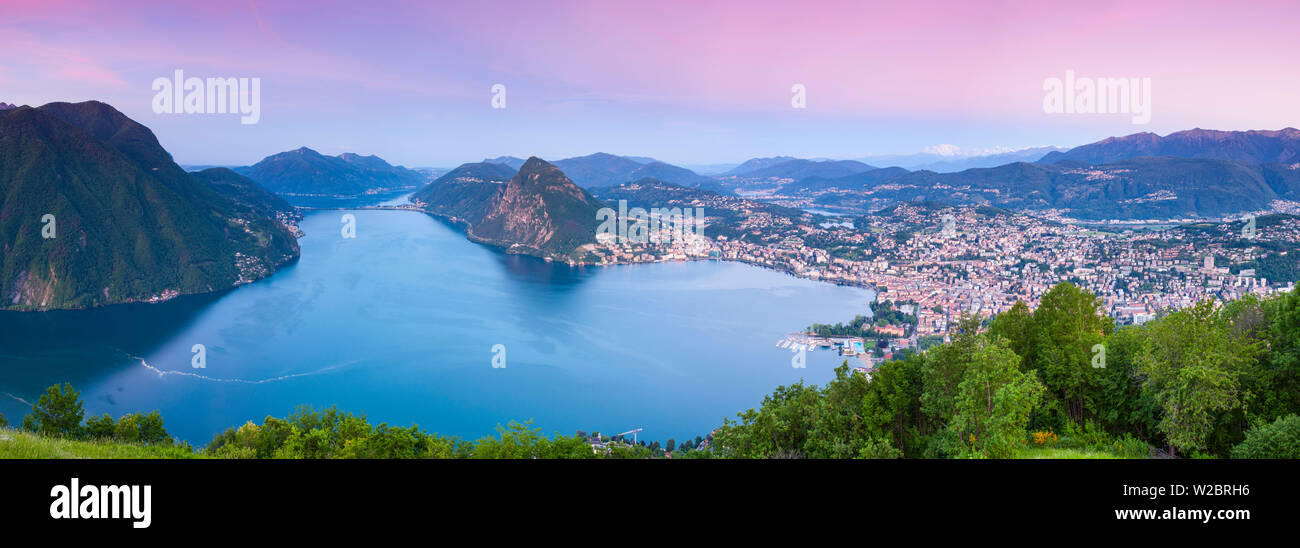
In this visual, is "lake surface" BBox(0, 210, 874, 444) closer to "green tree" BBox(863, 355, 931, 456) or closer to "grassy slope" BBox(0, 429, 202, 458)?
"green tree" BBox(863, 355, 931, 456)

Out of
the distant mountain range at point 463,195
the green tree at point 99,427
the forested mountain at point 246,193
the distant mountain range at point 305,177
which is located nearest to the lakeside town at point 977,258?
the green tree at point 99,427

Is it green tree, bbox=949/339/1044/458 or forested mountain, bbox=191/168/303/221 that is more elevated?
forested mountain, bbox=191/168/303/221

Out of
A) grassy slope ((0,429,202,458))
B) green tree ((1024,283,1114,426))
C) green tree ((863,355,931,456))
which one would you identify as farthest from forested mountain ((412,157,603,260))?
grassy slope ((0,429,202,458))

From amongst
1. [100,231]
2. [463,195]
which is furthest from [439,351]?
[463,195]

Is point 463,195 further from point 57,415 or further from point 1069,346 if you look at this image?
point 1069,346

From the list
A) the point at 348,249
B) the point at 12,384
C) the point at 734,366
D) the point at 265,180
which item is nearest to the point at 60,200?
the point at 348,249
